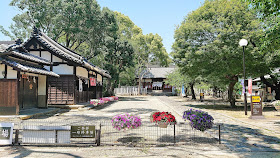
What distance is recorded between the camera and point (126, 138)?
7875mm

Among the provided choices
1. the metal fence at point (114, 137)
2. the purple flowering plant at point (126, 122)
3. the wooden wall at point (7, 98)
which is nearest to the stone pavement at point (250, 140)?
the metal fence at point (114, 137)

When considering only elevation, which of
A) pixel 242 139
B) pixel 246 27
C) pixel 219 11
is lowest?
pixel 242 139

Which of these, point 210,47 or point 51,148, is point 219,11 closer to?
point 210,47

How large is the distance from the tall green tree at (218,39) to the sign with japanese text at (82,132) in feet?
41.2

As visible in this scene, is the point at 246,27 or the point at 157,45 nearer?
the point at 246,27

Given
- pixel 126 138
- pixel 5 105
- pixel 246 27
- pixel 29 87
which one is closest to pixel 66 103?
pixel 29 87

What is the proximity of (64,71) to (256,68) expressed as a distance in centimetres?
1679

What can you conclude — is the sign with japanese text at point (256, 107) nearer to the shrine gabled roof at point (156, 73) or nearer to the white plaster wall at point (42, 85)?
the white plaster wall at point (42, 85)

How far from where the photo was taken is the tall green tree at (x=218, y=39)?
1622 cm

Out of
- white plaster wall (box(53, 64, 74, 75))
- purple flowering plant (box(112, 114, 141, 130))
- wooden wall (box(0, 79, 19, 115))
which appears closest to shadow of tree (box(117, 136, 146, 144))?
purple flowering plant (box(112, 114, 141, 130))

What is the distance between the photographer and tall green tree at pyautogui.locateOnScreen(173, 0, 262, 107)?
53.2ft

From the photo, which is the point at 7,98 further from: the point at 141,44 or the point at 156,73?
the point at 156,73

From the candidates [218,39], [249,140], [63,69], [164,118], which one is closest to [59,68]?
[63,69]

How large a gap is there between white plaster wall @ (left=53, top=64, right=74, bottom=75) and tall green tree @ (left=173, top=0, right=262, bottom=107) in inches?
382
